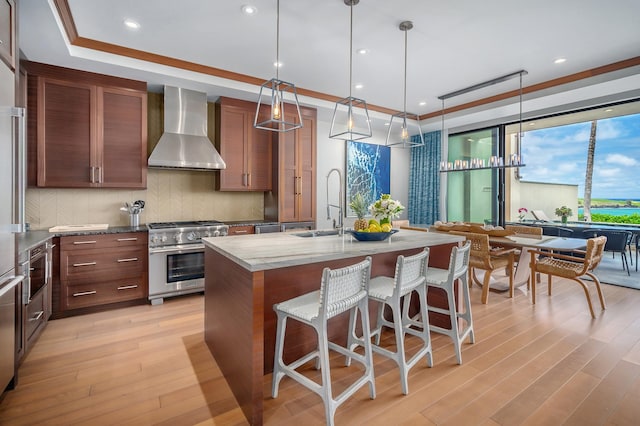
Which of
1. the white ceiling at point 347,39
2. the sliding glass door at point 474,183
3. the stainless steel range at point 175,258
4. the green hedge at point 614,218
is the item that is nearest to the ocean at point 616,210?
the green hedge at point 614,218

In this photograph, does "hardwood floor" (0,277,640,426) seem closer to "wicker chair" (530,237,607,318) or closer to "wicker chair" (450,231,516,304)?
"wicker chair" (530,237,607,318)

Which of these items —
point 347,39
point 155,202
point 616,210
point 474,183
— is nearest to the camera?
point 347,39

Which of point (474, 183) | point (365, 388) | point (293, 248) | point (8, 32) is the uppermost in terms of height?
point (8, 32)

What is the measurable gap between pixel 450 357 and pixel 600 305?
242 centimetres

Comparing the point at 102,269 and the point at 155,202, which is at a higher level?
the point at 155,202

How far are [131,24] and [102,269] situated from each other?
2.41 metres

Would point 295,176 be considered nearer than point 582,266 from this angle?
No

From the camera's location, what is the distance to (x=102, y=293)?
11.1ft

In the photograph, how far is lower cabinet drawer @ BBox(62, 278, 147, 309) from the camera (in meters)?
3.23

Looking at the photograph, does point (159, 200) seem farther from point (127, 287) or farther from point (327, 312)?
point (327, 312)

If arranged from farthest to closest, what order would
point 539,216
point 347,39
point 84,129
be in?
point 539,216, point 84,129, point 347,39

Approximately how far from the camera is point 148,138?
13.4ft

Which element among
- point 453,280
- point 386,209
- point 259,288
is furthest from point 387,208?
point 259,288

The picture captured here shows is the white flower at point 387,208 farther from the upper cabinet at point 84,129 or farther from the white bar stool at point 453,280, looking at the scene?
the upper cabinet at point 84,129
